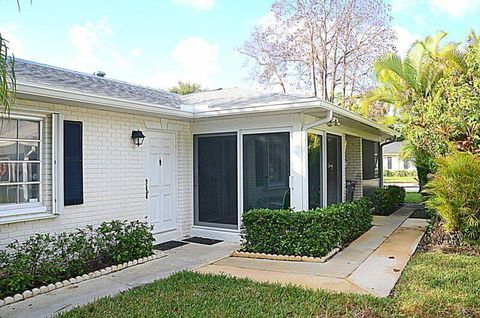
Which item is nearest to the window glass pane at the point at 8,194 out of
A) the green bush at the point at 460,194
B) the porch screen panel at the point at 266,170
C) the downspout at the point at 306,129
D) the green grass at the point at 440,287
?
the porch screen panel at the point at 266,170

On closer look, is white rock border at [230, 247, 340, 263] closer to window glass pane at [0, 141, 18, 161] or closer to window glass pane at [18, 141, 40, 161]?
window glass pane at [18, 141, 40, 161]

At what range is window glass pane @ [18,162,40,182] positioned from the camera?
602 centimetres

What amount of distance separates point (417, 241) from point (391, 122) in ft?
23.2

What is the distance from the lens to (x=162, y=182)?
8438 mm

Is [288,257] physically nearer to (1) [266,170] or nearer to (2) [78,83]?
(1) [266,170]

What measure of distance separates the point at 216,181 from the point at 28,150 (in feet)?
12.8

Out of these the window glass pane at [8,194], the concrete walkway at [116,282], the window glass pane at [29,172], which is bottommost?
the concrete walkway at [116,282]

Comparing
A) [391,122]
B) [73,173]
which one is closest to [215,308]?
[73,173]

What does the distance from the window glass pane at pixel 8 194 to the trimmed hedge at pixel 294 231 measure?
3735 mm

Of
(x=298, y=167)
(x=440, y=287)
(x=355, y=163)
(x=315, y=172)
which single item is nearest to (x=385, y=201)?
(x=355, y=163)

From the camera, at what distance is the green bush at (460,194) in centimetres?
705

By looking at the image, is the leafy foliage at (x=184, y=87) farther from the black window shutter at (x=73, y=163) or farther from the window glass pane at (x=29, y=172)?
the window glass pane at (x=29, y=172)

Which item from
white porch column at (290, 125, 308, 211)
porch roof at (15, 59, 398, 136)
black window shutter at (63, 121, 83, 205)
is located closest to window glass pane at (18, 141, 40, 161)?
black window shutter at (63, 121, 83, 205)

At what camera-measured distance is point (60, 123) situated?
6320 millimetres
